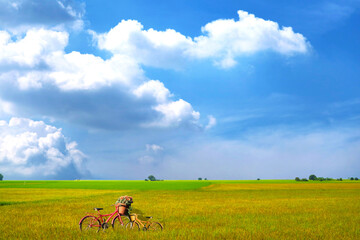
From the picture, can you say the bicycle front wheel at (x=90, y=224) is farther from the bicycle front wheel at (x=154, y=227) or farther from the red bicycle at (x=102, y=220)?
the bicycle front wheel at (x=154, y=227)

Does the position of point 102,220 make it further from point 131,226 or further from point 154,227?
point 154,227

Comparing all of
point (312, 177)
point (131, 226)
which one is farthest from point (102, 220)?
point (312, 177)

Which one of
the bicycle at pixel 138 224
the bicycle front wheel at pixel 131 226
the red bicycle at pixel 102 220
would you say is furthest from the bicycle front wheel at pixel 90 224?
the bicycle at pixel 138 224

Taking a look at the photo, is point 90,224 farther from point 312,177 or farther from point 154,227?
point 312,177

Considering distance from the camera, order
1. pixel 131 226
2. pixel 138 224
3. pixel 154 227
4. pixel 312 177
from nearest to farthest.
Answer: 1. pixel 138 224
2. pixel 131 226
3. pixel 154 227
4. pixel 312 177

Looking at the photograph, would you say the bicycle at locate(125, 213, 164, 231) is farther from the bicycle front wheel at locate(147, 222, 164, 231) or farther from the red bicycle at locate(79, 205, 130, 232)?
the red bicycle at locate(79, 205, 130, 232)

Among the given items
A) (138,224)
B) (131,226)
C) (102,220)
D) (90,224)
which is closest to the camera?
(138,224)

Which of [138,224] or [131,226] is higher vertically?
[138,224]

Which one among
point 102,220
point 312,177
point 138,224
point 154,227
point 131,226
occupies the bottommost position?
point 154,227

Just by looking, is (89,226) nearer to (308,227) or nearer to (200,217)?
(200,217)

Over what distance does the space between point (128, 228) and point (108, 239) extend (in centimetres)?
177

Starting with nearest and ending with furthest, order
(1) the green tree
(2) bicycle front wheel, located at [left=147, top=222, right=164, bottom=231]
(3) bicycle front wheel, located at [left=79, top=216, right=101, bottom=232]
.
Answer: (3) bicycle front wheel, located at [left=79, top=216, right=101, bottom=232] < (2) bicycle front wheel, located at [left=147, top=222, right=164, bottom=231] < (1) the green tree

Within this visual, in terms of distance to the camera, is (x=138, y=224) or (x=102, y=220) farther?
(x=102, y=220)

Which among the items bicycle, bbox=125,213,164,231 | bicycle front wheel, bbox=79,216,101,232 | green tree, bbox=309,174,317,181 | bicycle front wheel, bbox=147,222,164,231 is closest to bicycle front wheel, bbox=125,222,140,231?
bicycle, bbox=125,213,164,231
